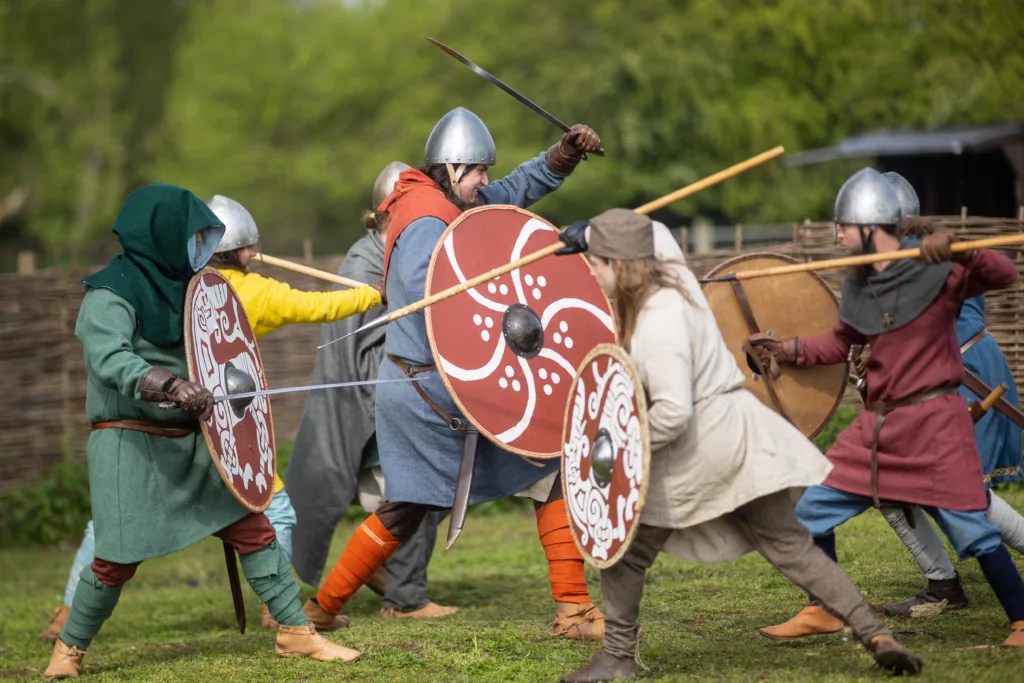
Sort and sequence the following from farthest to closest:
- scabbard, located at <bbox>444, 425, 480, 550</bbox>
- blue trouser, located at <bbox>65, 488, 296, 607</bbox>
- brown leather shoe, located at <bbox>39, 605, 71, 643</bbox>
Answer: brown leather shoe, located at <bbox>39, 605, 71, 643</bbox> → blue trouser, located at <bbox>65, 488, 296, 607</bbox> → scabbard, located at <bbox>444, 425, 480, 550</bbox>

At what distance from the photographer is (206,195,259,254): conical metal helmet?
5754 mm

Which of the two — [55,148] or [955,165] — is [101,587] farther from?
[55,148]

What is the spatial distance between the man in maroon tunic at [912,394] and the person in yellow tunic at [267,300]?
1925mm

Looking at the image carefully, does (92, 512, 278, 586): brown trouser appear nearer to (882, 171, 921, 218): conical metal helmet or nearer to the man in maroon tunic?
the man in maroon tunic

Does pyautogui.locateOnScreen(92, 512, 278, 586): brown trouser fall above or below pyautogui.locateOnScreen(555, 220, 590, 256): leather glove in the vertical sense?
below

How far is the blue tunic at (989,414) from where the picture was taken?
17.5ft

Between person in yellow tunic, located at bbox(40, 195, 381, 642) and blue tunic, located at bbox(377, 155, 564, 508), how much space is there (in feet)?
0.68

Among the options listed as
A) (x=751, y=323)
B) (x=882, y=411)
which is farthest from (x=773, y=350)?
(x=882, y=411)

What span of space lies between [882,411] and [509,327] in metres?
1.39

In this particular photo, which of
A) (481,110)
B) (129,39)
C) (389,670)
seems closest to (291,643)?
(389,670)

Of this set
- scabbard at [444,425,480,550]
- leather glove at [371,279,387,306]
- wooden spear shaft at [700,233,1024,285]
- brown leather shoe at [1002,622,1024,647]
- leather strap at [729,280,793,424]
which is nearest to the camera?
wooden spear shaft at [700,233,1024,285]

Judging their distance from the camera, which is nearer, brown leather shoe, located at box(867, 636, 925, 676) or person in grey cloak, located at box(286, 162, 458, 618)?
brown leather shoe, located at box(867, 636, 925, 676)

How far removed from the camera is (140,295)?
4.84 meters

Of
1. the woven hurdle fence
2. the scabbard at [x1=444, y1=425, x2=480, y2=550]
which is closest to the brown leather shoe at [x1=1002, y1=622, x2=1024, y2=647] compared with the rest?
the scabbard at [x1=444, y1=425, x2=480, y2=550]
